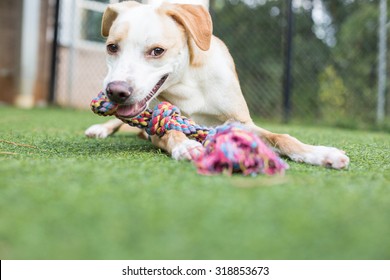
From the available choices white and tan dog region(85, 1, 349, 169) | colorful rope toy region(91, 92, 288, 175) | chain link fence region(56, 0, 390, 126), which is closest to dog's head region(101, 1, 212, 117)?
white and tan dog region(85, 1, 349, 169)

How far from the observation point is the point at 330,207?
37.1 inches

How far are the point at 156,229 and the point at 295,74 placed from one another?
5.46 metres

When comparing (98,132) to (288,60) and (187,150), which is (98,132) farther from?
(288,60)

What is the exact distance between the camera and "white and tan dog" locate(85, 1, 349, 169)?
65.2 inches

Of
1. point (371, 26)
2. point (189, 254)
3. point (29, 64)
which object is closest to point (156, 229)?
point (189, 254)

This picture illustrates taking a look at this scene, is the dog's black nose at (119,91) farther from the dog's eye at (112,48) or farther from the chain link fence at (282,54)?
the chain link fence at (282,54)

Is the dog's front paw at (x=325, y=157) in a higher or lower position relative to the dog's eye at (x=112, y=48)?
lower

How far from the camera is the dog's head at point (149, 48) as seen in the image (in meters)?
1.69

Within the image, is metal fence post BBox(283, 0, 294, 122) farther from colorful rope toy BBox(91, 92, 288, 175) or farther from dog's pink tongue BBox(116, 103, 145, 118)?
colorful rope toy BBox(91, 92, 288, 175)

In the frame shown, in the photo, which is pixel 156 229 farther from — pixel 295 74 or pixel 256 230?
pixel 295 74

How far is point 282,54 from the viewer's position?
6125 mm

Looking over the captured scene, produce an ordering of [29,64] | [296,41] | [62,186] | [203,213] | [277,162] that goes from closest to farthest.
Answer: [203,213]
[62,186]
[277,162]
[29,64]
[296,41]

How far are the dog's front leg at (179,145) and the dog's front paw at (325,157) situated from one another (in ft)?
1.14

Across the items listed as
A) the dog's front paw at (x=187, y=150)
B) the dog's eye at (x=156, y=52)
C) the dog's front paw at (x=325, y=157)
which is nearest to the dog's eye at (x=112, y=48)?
the dog's eye at (x=156, y=52)
